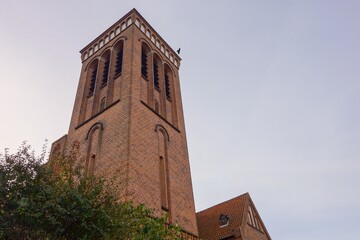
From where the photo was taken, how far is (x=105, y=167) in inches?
581

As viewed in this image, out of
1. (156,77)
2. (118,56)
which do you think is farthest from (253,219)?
(118,56)

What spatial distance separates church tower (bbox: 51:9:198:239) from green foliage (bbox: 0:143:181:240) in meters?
2.81

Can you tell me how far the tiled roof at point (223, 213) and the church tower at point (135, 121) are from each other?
104 inches

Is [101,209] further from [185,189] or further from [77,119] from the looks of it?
[77,119]

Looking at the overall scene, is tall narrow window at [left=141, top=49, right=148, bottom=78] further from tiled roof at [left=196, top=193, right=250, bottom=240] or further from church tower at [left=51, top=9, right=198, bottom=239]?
tiled roof at [left=196, top=193, right=250, bottom=240]

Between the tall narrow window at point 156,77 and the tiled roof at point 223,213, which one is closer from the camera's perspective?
the tiled roof at point 223,213

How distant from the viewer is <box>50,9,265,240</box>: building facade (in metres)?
14.5

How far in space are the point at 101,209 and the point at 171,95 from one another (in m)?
14.9

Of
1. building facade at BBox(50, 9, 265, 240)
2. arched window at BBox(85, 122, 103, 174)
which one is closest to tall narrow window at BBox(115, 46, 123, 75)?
building facade at BBox(50, 9, 265, 240)

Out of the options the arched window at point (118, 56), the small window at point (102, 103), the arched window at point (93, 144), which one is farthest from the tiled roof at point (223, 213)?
the arched window at point (118, 56)

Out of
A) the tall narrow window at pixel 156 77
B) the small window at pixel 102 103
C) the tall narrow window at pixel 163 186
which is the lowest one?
the tall narrow window at pixel 163 186

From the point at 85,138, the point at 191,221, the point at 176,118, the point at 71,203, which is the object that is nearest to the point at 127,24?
the point at 176,118

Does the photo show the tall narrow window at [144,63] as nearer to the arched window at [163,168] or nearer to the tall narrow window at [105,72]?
the tall narrow window at [105,72]

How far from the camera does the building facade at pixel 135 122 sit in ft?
47.5
